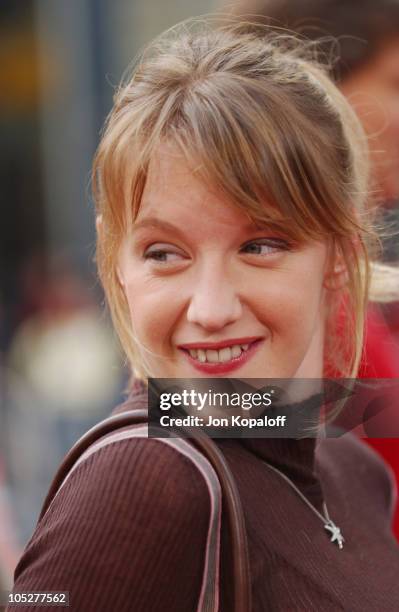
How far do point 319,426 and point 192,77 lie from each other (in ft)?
1.61

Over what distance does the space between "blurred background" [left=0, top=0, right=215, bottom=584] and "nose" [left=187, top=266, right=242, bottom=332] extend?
101 inches

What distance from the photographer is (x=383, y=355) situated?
158 cm

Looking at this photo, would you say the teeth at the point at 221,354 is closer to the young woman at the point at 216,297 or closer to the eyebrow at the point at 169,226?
the young woman at the point at 216,297

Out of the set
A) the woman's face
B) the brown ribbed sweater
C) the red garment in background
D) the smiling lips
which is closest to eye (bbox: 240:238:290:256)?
the woman's face

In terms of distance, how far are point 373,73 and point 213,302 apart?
901 millimetres

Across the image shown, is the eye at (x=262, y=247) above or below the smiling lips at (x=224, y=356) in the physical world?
above

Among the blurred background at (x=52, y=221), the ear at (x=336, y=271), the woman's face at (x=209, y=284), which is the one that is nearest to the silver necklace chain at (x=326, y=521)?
the woman's face at (x=209, y=284)

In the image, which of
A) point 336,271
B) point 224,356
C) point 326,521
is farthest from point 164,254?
point 326,521

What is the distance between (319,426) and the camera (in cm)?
117

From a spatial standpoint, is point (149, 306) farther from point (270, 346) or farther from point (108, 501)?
point (108, 501)

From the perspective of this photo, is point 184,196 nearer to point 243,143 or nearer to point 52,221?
point 243,143

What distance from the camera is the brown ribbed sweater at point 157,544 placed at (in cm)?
84

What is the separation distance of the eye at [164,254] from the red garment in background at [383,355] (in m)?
0.58

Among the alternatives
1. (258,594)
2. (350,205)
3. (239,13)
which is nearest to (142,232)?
(350,205)
